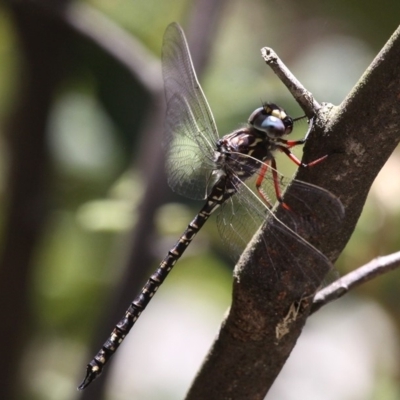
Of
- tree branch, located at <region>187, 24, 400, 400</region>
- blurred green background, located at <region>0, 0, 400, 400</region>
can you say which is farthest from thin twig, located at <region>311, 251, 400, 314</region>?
blurred green background, located at <region>0, 0, 400, 400</region>

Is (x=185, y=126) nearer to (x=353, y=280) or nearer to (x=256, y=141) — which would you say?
(x=256, y=141)

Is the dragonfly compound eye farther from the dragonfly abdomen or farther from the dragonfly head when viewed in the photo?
the dragonfly abdomen

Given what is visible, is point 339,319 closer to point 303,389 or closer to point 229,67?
point 303,389

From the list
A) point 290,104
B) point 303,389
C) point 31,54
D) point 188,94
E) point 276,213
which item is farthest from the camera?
point 303,389

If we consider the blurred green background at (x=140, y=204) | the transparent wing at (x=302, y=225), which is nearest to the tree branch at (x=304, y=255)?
the transparent wing at (x=302, y=225)

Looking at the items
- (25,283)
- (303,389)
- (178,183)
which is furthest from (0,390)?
(178,183)
